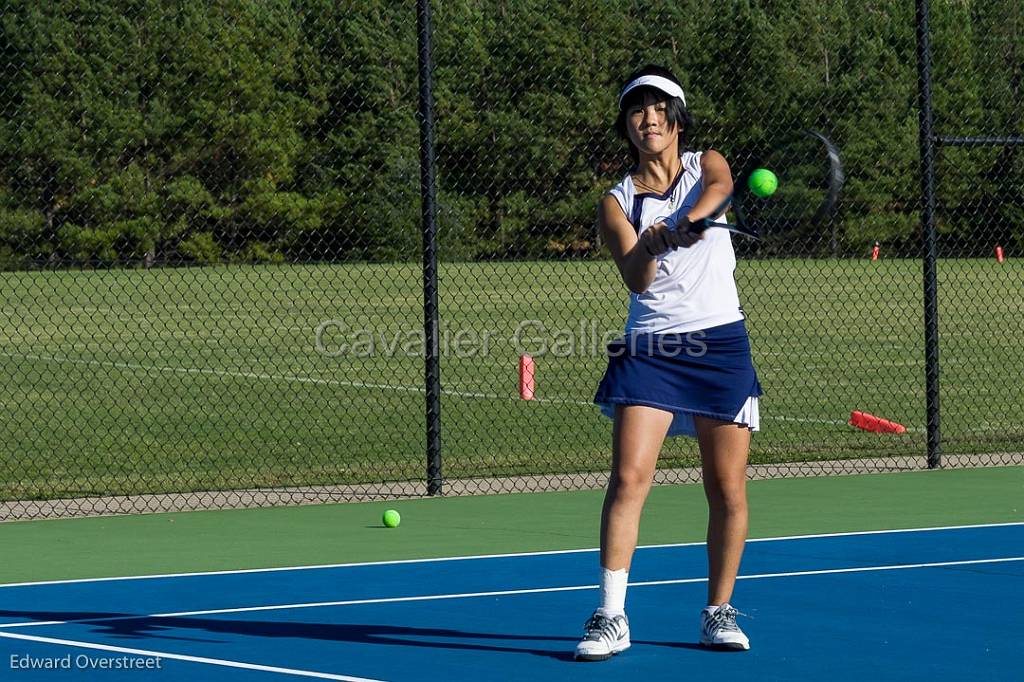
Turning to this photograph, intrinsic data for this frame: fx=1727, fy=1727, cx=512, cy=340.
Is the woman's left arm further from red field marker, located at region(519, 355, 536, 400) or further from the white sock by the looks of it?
red field marker, located at region(519, 355, 536, 400)

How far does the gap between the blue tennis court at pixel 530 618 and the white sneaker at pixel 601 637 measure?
0.14ft

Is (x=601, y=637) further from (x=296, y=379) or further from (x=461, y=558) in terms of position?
(x=296, y=379)

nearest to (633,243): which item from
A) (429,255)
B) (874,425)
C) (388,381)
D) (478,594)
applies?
(478,594)

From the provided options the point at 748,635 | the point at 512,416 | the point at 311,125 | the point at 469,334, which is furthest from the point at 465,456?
the point at 311,125

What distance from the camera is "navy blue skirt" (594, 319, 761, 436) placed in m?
5.68

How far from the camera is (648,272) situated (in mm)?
5488

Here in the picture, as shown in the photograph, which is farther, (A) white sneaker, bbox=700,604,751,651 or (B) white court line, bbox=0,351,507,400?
(B) white court line, bbox=0,351,507,400

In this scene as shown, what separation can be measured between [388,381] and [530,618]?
12181mm

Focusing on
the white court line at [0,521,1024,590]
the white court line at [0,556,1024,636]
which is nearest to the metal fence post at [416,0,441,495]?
the white court line at [0,521,1024,590]

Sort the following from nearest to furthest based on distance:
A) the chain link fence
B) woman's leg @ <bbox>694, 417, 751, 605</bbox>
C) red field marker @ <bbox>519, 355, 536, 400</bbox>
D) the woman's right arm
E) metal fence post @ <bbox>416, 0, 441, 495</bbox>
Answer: the woman's right arm < woman's leg @ <bbox>694, 417, 751, 605</bbox> < metal fence post @ <bbox>416, 0, 441, 495</bbox> < the chain link fence < red field marker @ <bbox>519, 355, 536, 400</bbox>

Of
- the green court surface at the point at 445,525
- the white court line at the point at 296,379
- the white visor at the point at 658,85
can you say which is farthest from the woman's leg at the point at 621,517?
the white court line at the point at 296,379

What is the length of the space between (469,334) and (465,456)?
14158 mm

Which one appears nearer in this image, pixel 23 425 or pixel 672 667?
pixel 672 667

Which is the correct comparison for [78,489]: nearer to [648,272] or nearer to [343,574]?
[343,574]
